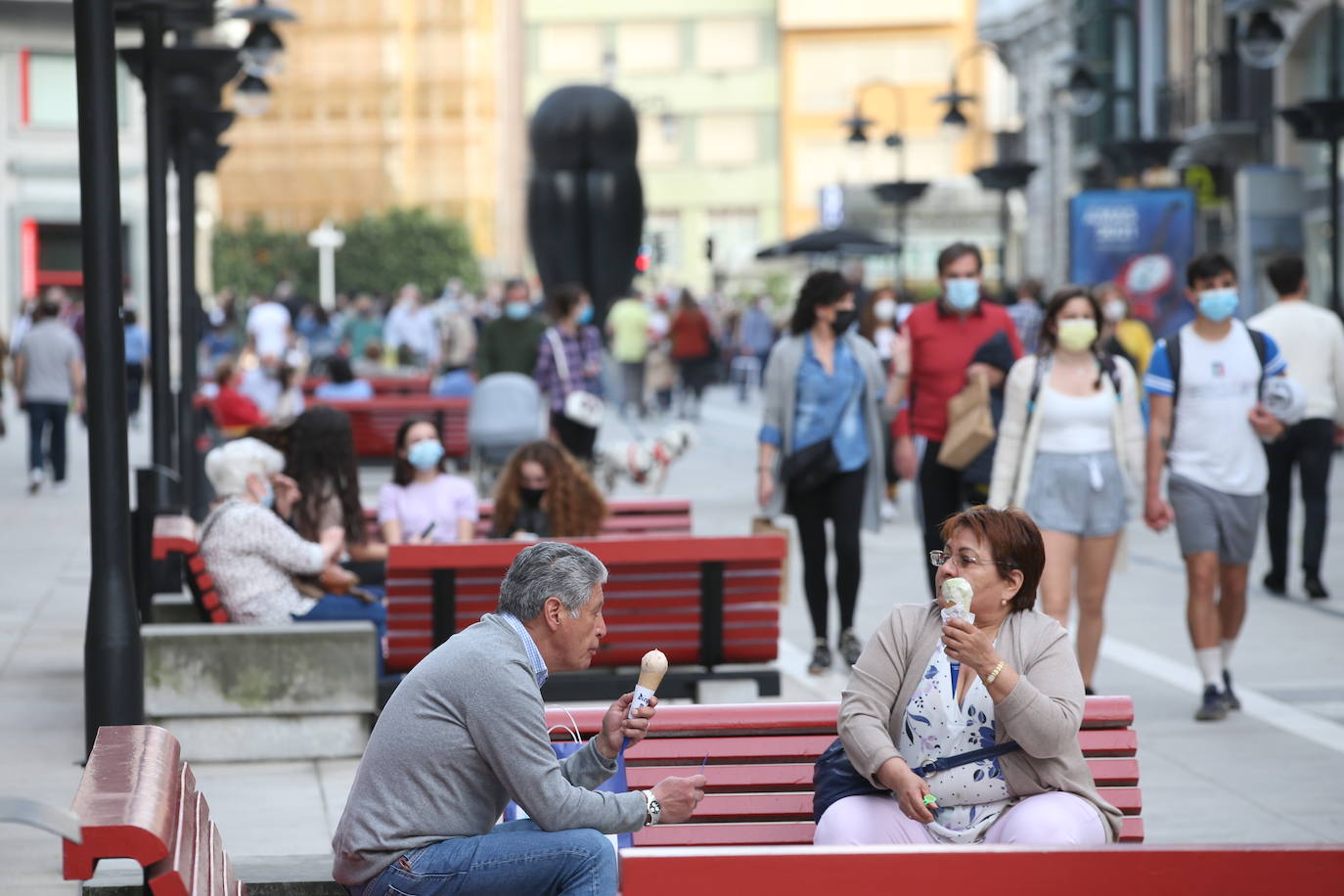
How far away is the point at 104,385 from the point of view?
7355 mm

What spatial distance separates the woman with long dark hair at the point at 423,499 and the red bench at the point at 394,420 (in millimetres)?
10978

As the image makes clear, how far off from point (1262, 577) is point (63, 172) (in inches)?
1768

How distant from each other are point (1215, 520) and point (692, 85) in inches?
3520

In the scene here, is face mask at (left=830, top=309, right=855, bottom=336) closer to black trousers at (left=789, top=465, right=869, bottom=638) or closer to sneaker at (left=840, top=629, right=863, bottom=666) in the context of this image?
black trousers at (left=789, top=465, right=869, bottom=638)

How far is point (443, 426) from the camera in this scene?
69.2 feet

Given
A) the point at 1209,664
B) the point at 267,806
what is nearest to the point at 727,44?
the point at 1209,664

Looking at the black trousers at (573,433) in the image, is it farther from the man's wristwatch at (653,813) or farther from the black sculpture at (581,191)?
the man's wristwatch at (653,813)

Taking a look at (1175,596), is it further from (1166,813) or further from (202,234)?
(202,234)

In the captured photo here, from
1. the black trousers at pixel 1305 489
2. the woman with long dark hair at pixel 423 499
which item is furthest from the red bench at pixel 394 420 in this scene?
the woman with long dark hair at pixel 423 499

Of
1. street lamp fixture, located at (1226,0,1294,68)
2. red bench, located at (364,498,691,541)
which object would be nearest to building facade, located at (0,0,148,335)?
street lamp fixture, located at (1226,0,1294,68)

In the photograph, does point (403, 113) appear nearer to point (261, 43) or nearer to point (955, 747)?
point (261, 43)

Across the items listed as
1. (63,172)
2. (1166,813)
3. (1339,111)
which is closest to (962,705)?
(1166,813)

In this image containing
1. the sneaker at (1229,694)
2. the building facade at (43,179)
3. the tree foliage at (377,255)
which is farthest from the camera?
the tree foliage at (377,255)

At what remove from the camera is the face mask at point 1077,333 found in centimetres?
863
